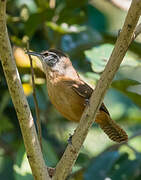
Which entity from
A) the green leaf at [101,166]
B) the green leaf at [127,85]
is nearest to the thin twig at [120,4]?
the green leaf at [127,85]

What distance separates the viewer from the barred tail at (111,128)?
324 centimetres

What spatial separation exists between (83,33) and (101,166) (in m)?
1.43

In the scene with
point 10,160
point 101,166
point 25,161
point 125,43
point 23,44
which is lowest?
point 10,160

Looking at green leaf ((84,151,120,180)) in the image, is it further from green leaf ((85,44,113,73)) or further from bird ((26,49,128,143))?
green leaf ((85,44,113,73))

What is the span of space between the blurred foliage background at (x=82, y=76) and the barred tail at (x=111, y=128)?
0.45 feet

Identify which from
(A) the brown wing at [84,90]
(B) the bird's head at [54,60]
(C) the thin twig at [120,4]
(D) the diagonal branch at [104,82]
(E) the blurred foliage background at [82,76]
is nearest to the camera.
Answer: (D) the diagonal branch at [104,82]

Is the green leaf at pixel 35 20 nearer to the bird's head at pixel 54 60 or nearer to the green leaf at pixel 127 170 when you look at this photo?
the bird's head at pixel 54 60

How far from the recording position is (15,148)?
3.82m

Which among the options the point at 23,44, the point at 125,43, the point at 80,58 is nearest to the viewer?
the point at 125,43

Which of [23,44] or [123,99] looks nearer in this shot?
[23,44]

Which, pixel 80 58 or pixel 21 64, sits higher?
pixel 21 64

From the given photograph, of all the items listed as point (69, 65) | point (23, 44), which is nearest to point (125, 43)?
point (69, 65)

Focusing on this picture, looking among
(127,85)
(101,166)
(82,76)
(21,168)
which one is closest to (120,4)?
(82,76)

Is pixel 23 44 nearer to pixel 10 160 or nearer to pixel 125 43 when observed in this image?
pixel 10 160
